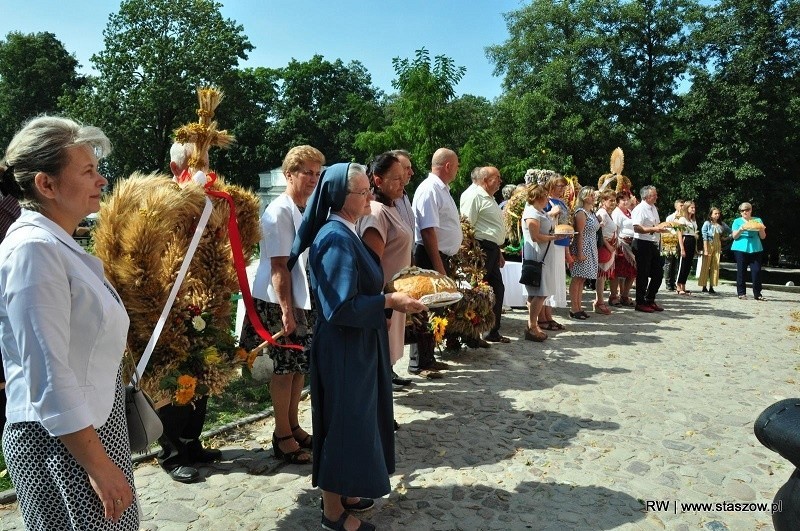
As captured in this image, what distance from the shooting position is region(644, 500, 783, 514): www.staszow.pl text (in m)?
3.50

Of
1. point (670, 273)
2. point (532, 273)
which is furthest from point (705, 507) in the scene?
point (670, 273)

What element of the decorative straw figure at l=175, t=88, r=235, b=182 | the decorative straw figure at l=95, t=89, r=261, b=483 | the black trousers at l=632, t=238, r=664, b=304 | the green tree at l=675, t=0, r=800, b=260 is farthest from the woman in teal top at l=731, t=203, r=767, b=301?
the green tree at l=675, t=0, r=800, b=260

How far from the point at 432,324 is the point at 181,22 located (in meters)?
34.1

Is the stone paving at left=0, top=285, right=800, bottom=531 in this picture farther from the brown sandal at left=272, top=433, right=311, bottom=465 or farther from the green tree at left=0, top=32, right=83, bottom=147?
the green tree at left=0, top=32, right=83, bottom=147

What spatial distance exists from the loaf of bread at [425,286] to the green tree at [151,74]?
3237cm

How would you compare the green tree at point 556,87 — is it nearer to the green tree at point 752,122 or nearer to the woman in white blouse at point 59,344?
the green tree at point 752,122

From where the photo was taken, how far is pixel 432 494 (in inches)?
146

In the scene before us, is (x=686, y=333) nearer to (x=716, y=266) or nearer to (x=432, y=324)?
(x=432, y=324)

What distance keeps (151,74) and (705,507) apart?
35.6 m

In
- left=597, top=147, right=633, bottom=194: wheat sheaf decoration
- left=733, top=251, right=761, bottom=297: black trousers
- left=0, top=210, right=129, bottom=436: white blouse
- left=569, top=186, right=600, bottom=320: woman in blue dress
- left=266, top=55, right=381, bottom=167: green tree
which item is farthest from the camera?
left=266, top=55, right=381, bottom=167: green tree

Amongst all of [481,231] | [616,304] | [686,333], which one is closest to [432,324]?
[481,231]

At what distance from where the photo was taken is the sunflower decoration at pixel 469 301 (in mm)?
6914

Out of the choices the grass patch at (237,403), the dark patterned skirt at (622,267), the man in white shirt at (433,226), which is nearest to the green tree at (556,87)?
the dark patterned skirt at (622,267)

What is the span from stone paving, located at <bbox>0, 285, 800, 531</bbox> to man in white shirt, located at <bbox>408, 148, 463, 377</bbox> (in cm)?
29
